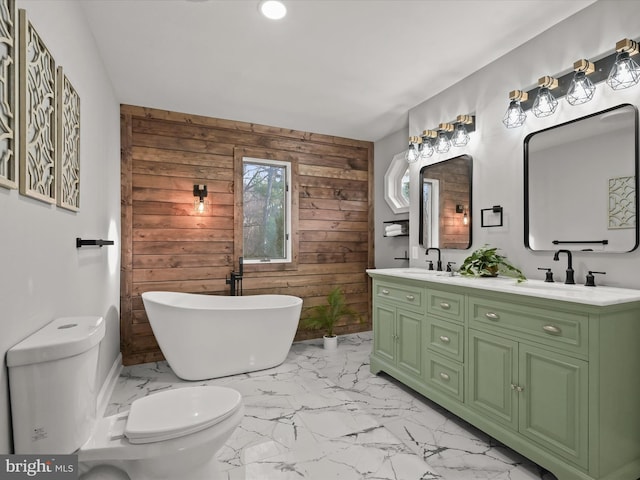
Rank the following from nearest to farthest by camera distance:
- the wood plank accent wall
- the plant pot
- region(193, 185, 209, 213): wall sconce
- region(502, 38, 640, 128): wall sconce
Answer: region(502, 38, 640, 128): wall sconce → the wood plank accent wall → region(193, 185, 209, 213): wall sconce → the plant pot

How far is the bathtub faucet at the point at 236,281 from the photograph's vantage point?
3.68 m

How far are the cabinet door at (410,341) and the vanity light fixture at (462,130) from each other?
1430mm

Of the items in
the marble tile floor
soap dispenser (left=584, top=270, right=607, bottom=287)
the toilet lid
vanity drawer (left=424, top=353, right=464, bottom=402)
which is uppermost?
soap dispenser (left=584, top=270, right=607, bottom=287)

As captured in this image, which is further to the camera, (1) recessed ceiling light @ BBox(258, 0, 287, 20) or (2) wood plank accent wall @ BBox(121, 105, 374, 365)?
(2) wood plank accent wall @ BBox(121, 105, 374, 365)

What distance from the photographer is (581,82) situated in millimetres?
1977

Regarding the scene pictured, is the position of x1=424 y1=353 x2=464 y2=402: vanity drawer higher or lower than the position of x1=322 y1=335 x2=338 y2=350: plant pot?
higher

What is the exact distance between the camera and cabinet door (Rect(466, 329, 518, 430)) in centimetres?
190

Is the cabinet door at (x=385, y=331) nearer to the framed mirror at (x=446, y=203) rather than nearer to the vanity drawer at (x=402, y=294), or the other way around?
the vanity drawer at (x=402, y=294)

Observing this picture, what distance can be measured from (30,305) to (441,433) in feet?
7.23

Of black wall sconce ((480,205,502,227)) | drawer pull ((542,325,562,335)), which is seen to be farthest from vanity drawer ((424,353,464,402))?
Result: black wall sconce ((480,205,502,227))

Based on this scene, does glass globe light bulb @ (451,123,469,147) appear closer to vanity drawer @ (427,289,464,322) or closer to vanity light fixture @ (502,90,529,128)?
vanity light fixture @ (502,90,529,128)

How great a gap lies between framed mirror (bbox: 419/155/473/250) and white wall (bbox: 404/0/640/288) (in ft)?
0.25

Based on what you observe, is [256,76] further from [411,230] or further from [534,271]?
[534,271]

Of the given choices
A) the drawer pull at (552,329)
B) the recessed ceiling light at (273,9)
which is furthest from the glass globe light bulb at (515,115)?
the recessed ceiling light at (273,9)
